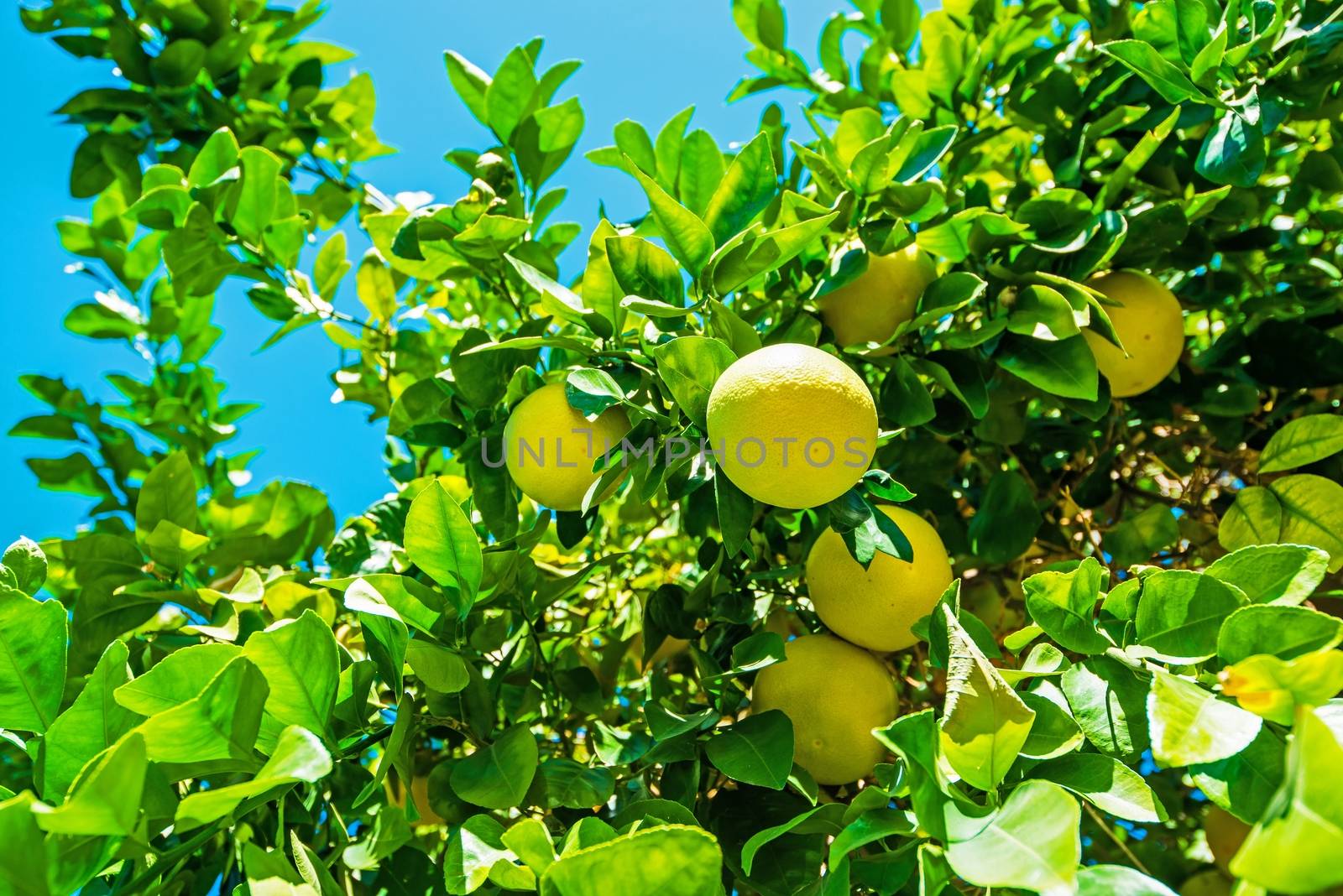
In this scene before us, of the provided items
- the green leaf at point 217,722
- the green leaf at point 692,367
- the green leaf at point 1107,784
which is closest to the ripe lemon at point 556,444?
the green leaf at point 692,367

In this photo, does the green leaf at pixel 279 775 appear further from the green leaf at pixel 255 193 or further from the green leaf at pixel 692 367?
the green leaf at pixel 255 193

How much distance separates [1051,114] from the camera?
125 cm

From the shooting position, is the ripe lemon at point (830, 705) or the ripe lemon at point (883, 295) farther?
the ripe lemon at point (883, 295)

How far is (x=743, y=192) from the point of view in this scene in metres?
0.88

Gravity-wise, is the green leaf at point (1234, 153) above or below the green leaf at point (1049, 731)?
above

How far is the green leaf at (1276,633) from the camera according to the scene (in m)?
0.56

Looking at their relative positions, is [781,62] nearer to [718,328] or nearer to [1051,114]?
[1051,114]

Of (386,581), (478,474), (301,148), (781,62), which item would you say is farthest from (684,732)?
(301,148)

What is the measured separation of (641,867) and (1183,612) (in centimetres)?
40

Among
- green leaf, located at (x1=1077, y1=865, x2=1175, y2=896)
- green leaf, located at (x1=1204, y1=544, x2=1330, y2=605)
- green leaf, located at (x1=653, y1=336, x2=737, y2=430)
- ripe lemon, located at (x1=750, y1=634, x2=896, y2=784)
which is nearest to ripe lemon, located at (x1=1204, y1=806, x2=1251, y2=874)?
ripe lemon, located at (x1=750, y1=634, x2=896, y2=784)

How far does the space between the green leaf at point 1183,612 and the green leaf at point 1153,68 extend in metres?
0.50

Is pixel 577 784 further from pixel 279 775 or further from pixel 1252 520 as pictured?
pixel 1252 520

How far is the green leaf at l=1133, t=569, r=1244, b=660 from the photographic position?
636 mm

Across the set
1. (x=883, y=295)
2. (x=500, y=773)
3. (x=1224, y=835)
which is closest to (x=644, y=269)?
(x=883, y=295)
